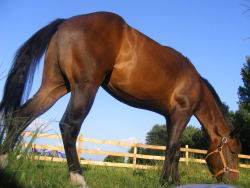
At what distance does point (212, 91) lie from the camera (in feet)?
21.6

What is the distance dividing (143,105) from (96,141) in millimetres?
8894

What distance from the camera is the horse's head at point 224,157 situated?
240 inches

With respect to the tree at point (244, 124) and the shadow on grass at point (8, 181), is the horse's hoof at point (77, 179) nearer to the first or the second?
the shadow on grass at point (8, 181)

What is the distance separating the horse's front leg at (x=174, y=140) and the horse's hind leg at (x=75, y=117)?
1781 millimetres

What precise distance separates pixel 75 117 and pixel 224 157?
11.6 ft

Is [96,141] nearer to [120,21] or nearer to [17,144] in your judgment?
[120,21]

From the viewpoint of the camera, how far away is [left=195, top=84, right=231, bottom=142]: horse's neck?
627 cm

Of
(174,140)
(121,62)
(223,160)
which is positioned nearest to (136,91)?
(121,62)

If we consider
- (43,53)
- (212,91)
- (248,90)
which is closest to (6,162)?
(43,53)

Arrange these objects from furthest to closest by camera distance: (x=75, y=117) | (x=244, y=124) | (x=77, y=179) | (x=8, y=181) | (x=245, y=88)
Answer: (x=245, y=88) → (x=244, y=124) → (x=75, y=117) → (x=77, y=179) → (x=8, y=181)

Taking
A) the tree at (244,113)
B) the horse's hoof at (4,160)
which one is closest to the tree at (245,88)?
the tree at (244,113)

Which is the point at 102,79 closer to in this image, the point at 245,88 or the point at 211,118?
the point at 211,118

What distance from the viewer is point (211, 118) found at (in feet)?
20.9

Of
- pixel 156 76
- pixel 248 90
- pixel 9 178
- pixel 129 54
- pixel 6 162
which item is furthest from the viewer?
pixel 248 90
